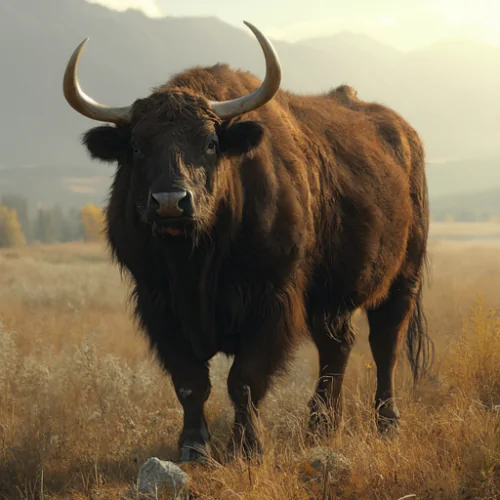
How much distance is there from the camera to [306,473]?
15.7ft

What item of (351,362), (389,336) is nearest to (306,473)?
(389,336)

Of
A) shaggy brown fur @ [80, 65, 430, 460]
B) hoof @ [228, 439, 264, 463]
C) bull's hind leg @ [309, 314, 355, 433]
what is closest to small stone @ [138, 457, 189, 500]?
hoof @ [228, 439, 264, 463]

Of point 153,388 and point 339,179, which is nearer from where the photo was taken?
point 339,179

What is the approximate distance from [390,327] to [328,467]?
3500 millimetres

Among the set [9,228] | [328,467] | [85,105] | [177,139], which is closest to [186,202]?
[177,139]

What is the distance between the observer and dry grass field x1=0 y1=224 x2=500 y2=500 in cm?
466

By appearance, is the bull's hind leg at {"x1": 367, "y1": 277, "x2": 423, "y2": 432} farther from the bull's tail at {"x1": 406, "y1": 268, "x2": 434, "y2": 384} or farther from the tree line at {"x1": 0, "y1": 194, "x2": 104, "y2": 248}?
the tree line at {"x1": 0, "y1": 194, "x2": 104, "y2": 248}

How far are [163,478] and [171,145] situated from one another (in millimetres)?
2041

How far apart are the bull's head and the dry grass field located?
1.57 m

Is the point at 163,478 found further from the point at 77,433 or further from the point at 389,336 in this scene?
the point at 389,336

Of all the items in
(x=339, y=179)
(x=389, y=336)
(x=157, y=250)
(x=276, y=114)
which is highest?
(x=276, y=114)

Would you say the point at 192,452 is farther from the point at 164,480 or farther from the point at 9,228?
the point at 9,228

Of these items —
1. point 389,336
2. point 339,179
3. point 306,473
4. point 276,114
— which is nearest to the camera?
point 306,473

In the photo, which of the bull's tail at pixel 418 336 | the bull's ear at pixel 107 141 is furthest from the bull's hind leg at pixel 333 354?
the bull's ear at pixel 107 141
